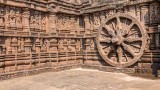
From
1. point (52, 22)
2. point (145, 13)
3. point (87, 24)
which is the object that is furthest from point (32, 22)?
point (145, 13)

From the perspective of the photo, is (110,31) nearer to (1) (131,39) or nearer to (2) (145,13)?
(1) (131,39)

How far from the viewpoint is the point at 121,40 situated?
41.2 feet

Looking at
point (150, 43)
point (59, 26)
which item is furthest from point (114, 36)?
point (59, 26)

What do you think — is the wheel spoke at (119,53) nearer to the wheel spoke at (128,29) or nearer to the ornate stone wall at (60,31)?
the wheel spoke at (128,29)

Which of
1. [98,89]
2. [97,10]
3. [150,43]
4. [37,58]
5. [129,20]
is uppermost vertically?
[97,10]

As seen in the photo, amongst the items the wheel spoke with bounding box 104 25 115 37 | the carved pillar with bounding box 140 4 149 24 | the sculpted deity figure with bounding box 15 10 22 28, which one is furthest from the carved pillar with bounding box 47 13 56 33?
the carved pillar with bounding box 140 4 149 24

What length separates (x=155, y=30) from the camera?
11.3 m

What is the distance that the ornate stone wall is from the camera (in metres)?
11.3

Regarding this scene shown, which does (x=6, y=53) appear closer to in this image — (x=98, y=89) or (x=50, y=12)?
(x=50, y=12)

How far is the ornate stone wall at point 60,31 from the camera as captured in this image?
1133 centimetres

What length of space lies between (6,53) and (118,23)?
764cm

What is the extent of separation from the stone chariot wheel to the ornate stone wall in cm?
33

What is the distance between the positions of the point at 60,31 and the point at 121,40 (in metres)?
4.94

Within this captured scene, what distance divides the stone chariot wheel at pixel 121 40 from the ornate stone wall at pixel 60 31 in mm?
331
